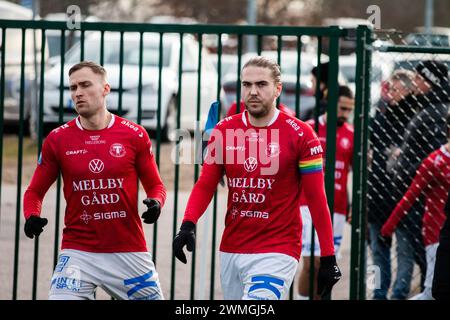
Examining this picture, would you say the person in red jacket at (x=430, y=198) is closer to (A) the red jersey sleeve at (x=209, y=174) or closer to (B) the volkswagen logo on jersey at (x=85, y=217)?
(A) the red jersey sleeve at (x=209, y=174)

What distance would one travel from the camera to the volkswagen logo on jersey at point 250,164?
253 inches

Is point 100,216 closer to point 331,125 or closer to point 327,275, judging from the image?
point 327,275

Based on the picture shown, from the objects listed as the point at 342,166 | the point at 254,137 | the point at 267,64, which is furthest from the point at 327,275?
the point at 342,166

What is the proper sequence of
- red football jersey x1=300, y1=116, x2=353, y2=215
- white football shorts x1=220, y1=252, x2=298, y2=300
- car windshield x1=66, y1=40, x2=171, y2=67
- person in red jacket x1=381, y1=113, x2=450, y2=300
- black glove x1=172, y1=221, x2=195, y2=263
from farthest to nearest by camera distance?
car windshield x1=66, y1=40, x2=171, y2=67 < red football jersey x1=300, y1=116, x2=353, y2=215 < person in red jacket x1=381, y1=113, x2=450, y2=300 < white football shorts x1=220, y1=252, x2=298, y2=300 < black glove x1=172, y1=221, x2=195, y2=263

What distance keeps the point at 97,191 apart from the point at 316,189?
1310 millimetres

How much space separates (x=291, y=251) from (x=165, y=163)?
1156cm

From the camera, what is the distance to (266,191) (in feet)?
21.1

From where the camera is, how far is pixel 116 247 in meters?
6.64

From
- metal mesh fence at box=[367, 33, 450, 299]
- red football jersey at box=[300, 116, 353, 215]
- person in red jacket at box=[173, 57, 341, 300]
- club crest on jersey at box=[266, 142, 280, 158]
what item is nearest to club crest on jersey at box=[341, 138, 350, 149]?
red football jersey at box=[300, 116, 353, 215]

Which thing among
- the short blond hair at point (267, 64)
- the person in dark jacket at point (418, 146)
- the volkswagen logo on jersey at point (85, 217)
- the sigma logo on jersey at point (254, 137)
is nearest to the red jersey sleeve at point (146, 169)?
the volkswagen logo on jersey at point (85, 217)

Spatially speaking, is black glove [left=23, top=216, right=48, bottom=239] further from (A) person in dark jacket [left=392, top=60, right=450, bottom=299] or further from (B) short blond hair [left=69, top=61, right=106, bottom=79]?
(A) person in dark jacket [left=392, top=60, right=450, bottom=299]

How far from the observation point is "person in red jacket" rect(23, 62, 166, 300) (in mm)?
6574
